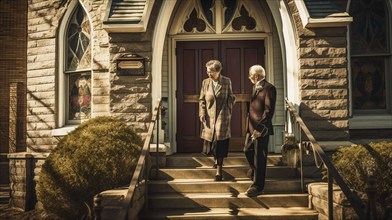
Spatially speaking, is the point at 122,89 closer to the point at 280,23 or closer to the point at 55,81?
the point at 55,81

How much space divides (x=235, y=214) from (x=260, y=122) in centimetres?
132

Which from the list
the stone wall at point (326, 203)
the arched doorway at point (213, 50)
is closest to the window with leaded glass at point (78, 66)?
the arched doorway at point (213, 50)

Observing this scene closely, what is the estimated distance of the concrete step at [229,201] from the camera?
5609mm

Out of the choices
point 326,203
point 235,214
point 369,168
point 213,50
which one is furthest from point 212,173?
point 213,50

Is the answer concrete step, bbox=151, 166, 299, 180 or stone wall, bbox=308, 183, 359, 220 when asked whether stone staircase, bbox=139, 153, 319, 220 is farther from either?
stone wall, bbox=308, 183, 359, 220

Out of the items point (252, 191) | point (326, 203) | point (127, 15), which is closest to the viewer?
point (326, 203)

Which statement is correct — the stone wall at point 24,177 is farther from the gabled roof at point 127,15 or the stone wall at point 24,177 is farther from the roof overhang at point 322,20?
the roof overhang at point 322,20

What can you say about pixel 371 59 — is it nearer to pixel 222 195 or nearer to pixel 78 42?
pixel 222 195

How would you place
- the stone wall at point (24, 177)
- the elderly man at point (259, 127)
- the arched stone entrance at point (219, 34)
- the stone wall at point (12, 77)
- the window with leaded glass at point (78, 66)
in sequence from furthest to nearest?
the stone wall at point (12, 77), the window with leaded glass at point (78, 66), the arched stone entrance at point (219, 34), the stone wall at point (24, 177), the elderly man at point (259, 127)

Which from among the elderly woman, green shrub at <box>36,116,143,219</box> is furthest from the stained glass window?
the elderly woman

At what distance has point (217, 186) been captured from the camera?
235 inches

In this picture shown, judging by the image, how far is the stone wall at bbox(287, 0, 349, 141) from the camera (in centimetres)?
Answer: 686

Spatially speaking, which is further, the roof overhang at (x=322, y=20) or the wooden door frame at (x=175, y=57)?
the wooden door frame at (x=175, y=57)

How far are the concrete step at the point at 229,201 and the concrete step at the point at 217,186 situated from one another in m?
0.24
